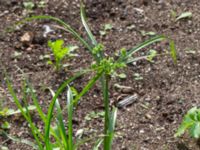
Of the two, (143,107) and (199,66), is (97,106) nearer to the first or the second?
(143,107)

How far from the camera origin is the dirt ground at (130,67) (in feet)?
8.66

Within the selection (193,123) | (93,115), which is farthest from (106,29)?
(193,123)

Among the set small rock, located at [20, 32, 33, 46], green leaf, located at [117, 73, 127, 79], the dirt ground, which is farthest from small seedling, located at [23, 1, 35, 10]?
green leaf, located at [117, 73, 127, 79]

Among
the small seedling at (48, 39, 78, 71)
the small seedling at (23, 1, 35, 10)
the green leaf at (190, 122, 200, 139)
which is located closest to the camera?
the green leaf at (190, 122, 200, 139)

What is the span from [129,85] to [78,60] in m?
0.35

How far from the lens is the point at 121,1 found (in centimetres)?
345

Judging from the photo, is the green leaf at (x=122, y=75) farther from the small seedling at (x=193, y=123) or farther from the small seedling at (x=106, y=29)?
the small seedling at (x=193, y=123)

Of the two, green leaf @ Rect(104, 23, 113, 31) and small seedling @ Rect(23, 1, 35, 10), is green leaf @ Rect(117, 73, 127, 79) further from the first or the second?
small seedling @ Rect(23, 1, 35, 10)

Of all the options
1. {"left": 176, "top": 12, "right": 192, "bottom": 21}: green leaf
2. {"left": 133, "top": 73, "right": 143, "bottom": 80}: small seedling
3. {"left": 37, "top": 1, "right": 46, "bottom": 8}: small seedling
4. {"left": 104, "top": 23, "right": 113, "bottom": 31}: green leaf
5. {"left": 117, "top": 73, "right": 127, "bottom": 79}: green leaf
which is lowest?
{"left": 133, "top": 73, "right": 143, "bottom": 80}: small seedling

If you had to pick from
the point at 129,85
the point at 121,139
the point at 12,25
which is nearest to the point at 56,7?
the point at 12,25

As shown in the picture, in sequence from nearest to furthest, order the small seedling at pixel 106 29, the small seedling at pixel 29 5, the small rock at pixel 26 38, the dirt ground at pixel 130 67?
the dirt ground at pixel 130 67, the small rock at pixel 26 38, the small seedling at pixel 106 29, the small seedling at pixel 29 5

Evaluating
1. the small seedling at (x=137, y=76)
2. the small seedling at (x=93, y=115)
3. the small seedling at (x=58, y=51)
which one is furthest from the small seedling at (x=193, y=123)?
the small seedling at (x=58, y=51)

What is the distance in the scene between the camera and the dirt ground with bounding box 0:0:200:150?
8.66ft

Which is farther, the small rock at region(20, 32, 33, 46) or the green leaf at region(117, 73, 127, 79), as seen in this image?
the small rock at region(20, 32, 33, 46)
